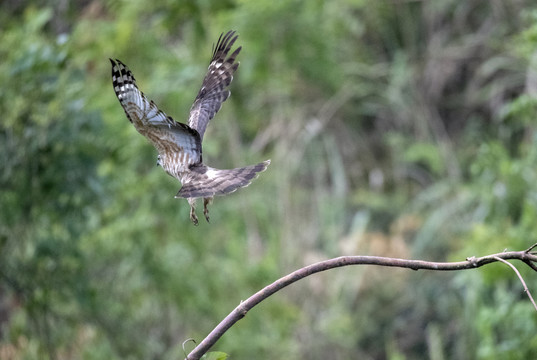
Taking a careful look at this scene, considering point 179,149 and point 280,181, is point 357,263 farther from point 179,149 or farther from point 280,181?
point 280,181

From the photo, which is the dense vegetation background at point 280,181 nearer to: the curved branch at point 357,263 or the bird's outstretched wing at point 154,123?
the bird's outstretched wing at point 154,123

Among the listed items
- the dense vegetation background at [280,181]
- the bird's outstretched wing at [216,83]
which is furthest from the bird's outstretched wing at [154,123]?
the dense vegetation background at [280,181]

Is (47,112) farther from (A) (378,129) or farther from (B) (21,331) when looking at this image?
(A) (378,129)

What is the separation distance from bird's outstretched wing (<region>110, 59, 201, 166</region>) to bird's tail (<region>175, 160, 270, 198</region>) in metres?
0.09

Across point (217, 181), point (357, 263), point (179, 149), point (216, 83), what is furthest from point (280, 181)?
point (357, 263)

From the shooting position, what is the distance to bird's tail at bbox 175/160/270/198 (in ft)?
5.53

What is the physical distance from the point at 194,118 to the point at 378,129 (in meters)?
4.99

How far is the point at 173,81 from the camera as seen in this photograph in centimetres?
425

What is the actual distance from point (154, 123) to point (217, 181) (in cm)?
22

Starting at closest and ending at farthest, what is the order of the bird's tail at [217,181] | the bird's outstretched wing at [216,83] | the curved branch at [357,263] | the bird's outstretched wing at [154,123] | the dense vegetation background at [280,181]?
1. the curved branch at [357,263]
2. the bird's tail at [217,181]
3. the bird's outstretched wing at [154,123]
4. the bird's outstretched wing at [216,83]
5. the dense vegetation background at [280,181]

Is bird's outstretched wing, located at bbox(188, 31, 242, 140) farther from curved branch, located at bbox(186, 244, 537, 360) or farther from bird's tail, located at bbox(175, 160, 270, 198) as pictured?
curved branch, located at bbox(186, 244, 537, 360)

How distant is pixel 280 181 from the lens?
5.55m

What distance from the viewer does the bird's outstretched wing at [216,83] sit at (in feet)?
7.20

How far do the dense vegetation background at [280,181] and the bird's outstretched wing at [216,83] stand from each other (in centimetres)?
135
